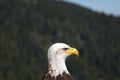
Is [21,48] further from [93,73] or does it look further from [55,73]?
[55,73]

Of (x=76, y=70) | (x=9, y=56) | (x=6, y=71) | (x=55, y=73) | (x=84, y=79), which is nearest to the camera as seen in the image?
(x=55, y=73)

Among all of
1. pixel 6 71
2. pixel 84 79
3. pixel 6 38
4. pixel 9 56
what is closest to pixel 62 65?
pixel 6 71

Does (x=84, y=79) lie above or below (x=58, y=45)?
below

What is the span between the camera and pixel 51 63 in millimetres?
7301

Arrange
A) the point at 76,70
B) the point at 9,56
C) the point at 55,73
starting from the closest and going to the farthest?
the point at 55,73 < the point at 9,56 < the point at 76,70

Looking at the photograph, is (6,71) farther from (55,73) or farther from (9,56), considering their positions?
(55,73)

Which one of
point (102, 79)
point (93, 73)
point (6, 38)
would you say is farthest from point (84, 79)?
point (6, 38)

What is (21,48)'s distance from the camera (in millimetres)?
194375

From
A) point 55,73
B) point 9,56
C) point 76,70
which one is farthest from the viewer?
point 76,70

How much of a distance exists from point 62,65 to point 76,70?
182134 millimetres

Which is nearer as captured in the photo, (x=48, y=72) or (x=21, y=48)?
(x=48, y=72)

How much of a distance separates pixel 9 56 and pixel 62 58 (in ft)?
458

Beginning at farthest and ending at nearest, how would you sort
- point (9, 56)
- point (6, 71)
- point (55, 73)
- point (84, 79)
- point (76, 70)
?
point (76, 70) < point (84, 79) < point (9, 56) < point (6, 71) < point (55, 73)

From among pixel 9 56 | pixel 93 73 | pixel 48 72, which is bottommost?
pixel 93 73
